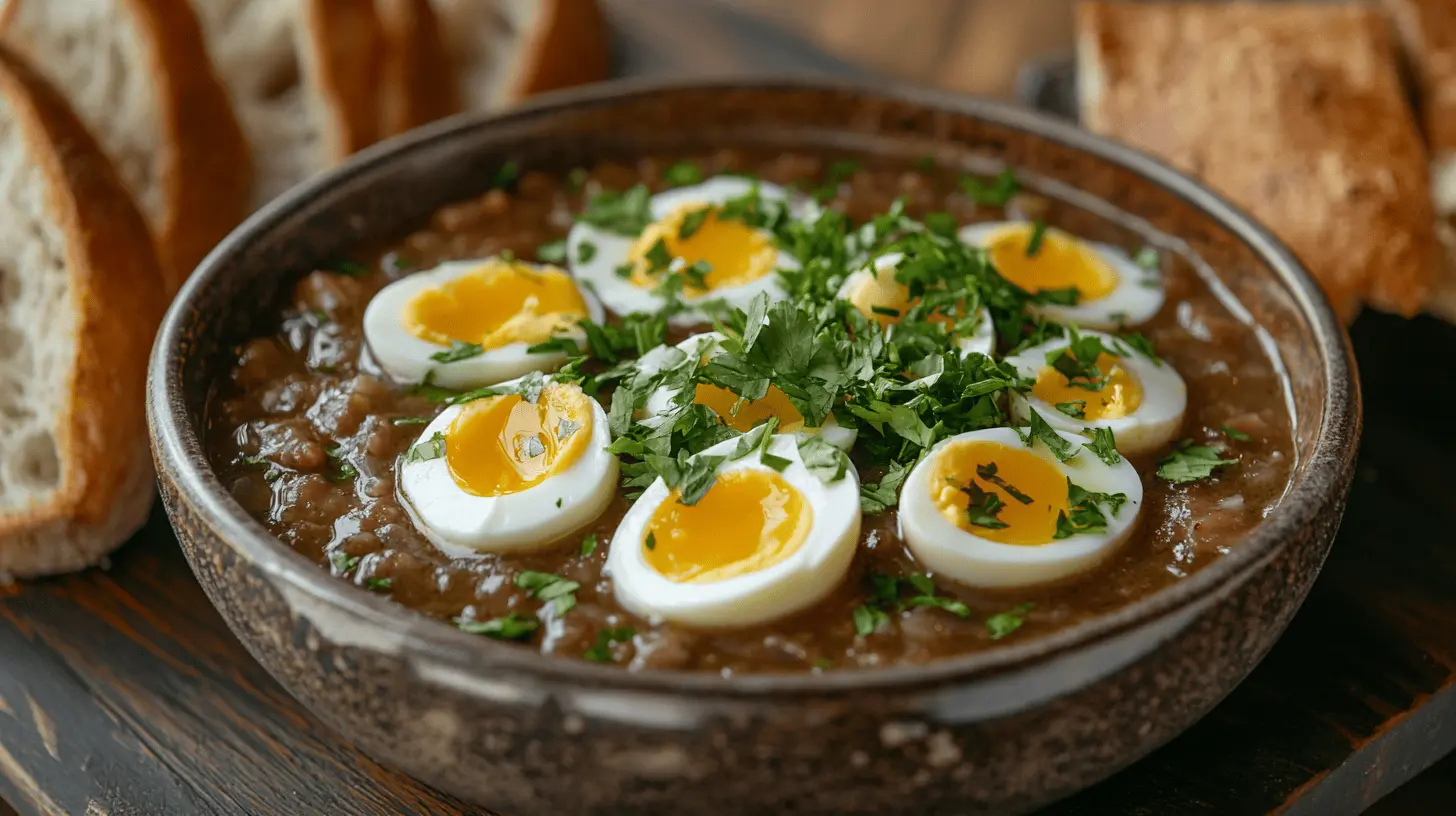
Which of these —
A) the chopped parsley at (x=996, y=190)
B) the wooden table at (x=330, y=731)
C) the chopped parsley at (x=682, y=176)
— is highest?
the chopped parsley at (x=996, y=190)

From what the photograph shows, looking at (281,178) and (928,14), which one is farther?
(928,14)

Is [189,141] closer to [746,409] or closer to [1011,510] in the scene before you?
[746,409]

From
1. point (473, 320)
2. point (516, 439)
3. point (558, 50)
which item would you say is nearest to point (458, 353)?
point (473, 320)

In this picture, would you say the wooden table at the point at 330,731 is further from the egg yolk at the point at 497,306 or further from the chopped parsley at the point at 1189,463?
the egg yolk at the point at 497,306

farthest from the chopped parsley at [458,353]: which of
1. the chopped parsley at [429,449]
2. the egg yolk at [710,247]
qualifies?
the egg yolk at [710,247]

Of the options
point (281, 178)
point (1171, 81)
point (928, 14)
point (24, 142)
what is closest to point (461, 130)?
Answer: point (281, 178)

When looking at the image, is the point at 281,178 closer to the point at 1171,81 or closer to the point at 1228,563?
the point at 1171,81
